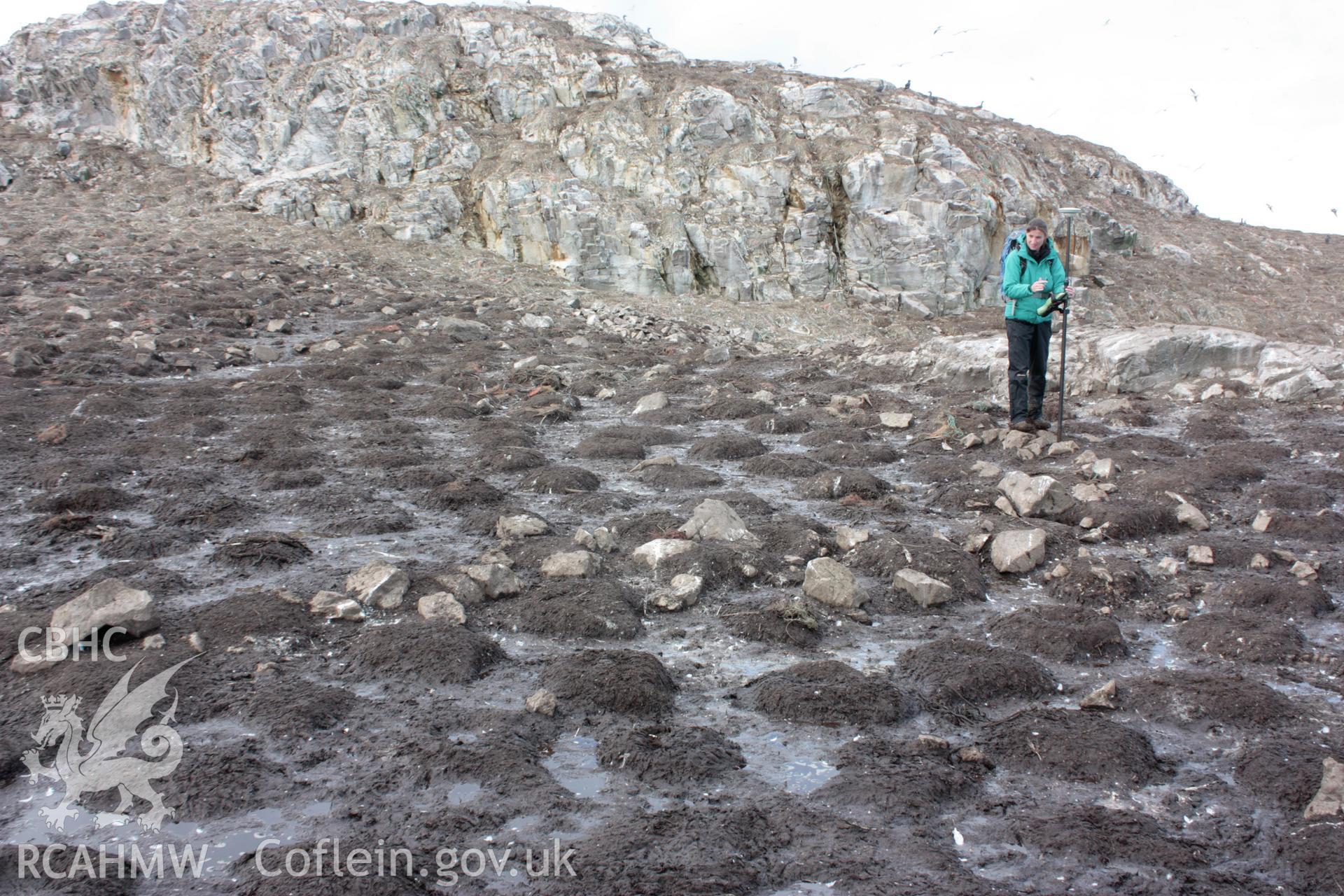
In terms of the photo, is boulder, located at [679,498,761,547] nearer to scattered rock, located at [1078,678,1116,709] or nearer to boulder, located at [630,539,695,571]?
boulder, located at [630,539,695,571]

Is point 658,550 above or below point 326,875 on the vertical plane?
above

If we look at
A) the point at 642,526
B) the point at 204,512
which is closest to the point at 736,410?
the point at 642,526

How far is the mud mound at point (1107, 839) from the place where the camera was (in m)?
2.89

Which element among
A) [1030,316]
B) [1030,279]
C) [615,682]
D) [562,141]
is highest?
[562,141]

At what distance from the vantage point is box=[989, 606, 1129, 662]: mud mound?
174 inches

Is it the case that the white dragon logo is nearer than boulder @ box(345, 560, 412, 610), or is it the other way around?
the white dragon logo

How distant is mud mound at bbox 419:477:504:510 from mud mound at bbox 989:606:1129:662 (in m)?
4.03

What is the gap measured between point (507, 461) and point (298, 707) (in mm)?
4257

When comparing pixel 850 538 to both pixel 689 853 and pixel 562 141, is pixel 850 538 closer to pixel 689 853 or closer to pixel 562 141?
pixel 689 853

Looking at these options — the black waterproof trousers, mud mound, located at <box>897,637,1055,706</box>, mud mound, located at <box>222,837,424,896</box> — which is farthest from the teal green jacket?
mud mound, located at <box>222,837,424,896</box>

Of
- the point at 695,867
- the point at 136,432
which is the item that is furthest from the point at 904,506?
the point at 136,432

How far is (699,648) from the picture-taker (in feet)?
15.0

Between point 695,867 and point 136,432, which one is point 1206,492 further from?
point 136,432

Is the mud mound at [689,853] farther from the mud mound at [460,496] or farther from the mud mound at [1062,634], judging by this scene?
the mud mound at [460,496]
